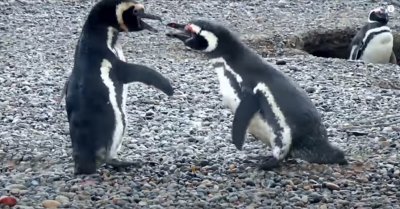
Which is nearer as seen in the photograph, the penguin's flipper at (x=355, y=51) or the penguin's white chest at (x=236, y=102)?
the penguin's white chest at (x=236, y=102)

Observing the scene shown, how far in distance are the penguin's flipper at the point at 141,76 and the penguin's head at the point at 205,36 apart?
0.82ft

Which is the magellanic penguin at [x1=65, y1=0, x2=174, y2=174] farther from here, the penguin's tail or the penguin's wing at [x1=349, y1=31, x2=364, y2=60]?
the penguin's wing at [x1=349, y1=31, x2=364, y2=60]

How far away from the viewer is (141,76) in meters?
4.32

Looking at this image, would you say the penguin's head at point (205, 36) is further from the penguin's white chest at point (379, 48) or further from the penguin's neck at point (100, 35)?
the penguin's white chest at point (379, 48)

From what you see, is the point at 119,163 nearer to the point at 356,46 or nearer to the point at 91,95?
the point at 91,95

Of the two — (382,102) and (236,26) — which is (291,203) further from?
(236,26)

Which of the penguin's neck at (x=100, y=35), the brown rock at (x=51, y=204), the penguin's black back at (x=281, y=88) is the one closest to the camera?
the brown rock at (x=51, y=204)

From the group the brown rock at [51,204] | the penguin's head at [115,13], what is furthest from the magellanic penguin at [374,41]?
the brown rock at [51,204]

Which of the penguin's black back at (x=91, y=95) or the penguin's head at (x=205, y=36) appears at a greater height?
the penguin's head at (x=205, y=36)

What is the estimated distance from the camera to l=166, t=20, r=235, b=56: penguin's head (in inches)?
176

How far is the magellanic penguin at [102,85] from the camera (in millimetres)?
4133

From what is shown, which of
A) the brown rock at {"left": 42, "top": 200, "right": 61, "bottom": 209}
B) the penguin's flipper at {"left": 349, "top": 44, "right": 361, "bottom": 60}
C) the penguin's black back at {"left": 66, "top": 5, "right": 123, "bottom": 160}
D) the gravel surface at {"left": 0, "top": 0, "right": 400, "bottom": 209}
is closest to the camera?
the brown rock at {"left": 42, "top": 200, "right": 61, "bottom": 209}

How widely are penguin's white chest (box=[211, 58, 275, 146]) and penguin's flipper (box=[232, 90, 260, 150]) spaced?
0.19ft

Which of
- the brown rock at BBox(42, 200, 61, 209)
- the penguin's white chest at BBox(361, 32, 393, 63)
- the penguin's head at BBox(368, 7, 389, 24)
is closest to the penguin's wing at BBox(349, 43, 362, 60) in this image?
the penguin's white chest at BBox(361, 32, 393, 63)
